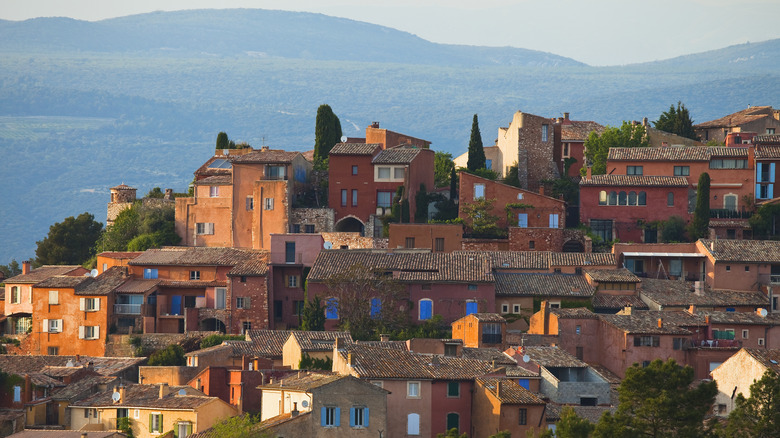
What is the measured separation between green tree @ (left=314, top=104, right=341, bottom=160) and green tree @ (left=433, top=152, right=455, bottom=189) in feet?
20.4

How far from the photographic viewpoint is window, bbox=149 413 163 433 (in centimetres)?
5381

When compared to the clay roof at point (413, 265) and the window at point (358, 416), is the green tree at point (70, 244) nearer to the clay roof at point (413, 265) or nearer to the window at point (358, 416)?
the clay roof at point (413, 265)

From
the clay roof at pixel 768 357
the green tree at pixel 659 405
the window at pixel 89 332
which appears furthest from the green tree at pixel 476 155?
the green tree at pixel 659 405

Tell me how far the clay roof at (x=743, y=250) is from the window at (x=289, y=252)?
20359 mm

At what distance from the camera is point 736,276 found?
7175 cm

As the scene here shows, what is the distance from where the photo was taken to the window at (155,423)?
5381cm

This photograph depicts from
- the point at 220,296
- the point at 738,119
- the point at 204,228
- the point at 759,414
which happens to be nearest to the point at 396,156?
the point at 204,228

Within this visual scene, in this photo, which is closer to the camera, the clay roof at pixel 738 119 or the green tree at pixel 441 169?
the green tree at pixel 441 169

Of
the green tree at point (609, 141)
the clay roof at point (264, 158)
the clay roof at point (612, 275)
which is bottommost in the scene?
the clay roof at point (612, 275)

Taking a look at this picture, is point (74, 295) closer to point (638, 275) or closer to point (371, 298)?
point (371, 298)

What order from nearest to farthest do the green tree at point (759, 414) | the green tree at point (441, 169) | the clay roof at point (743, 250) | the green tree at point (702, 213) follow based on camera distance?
the green tree at point (759, 414)
the clay roof at point (743, 250)
the green tree at point (702, 213)
the green tree at point (441, 169)

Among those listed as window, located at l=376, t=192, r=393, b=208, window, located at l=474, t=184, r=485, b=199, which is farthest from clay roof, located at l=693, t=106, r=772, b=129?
window, located at l=376, t=192, r=393, b=208

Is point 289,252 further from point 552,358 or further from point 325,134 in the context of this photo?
point 552,358

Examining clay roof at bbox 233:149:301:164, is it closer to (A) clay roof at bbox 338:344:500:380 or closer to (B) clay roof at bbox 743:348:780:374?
(A) clay roof at bbox 338:344:500:380
